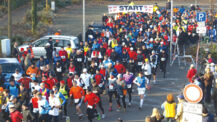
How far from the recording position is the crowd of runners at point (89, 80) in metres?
13.7

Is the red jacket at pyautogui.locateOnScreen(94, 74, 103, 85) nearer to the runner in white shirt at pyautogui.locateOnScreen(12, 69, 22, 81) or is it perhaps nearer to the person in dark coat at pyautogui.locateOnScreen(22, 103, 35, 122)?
the runner in white shirt at pyautogui.locateOnScreen(12, 69, 22, 81)

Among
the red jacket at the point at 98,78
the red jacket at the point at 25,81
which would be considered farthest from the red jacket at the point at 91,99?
the red jacket at the point at 25,81

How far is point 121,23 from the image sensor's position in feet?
108

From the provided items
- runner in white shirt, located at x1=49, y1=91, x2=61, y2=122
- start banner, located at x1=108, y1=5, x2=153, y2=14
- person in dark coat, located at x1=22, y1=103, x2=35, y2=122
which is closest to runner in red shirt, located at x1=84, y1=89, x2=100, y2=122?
runner in white shirt, located at x1=49, y1=91, x2=61, y2=122

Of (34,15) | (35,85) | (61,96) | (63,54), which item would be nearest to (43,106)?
(61,96)

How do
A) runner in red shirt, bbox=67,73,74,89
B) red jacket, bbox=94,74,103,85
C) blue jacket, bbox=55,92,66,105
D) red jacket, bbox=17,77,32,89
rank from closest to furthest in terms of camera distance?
blue jacket, bbox=55,92,66,105 < red jacket, bbox=17,77,32,89 < runner in red shirt, bbox=67,73,74,89 < red jacket, bbox=94,74,103,85

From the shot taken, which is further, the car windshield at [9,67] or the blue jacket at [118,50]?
the blue jacket at [118,50]

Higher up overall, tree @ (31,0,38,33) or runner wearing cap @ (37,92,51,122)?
tree @ (31,0,38,33)

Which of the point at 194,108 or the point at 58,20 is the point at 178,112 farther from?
the point at 58,20

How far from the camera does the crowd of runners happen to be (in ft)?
45.1

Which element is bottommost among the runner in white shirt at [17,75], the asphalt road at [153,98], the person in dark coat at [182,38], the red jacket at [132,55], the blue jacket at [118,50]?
the asphalt road at [153,98]

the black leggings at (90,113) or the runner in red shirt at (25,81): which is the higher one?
the runner in red shirt at (25,81)

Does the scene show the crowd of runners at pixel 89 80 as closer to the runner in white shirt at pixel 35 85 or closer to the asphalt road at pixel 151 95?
the runner in white shirt at pixel 35 85

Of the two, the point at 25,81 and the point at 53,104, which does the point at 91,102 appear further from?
the point at 25,81
